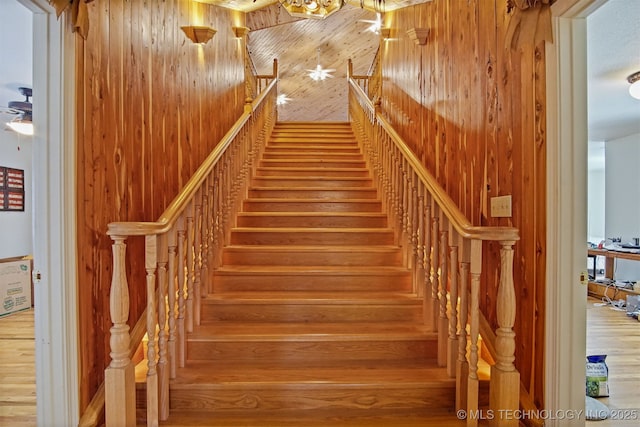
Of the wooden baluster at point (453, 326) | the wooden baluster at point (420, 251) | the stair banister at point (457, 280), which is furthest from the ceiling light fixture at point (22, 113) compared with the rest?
the wooden baluster at point (453, 326)

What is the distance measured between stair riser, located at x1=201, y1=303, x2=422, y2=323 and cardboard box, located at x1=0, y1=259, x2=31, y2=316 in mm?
3457

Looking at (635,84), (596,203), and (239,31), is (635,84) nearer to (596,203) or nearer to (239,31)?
(239,31)

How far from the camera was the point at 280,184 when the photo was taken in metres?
3.90

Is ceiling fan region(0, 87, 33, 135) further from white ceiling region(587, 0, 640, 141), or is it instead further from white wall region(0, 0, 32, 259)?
white ceiling region(587, 0, 640, 141)

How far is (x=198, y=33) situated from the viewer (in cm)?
308

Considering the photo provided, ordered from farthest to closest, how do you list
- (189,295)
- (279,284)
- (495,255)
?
1. (279,284)
2. (189,295)
3. (495,255)

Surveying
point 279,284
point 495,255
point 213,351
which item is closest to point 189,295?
point 213,351

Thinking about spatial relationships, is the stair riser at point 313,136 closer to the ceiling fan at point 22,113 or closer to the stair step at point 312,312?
the ceiling fan at point 22,113

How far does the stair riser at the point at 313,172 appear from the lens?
4.08m

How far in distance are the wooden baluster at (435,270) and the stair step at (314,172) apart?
2007mm

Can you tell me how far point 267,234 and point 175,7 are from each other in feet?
6.04

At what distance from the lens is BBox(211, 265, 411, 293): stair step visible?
250 centimetres

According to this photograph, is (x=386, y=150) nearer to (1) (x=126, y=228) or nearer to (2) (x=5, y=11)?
(1) (x=126, y=228)

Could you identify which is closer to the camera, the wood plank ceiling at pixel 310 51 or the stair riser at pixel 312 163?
the stair riser at pixel 312 163
